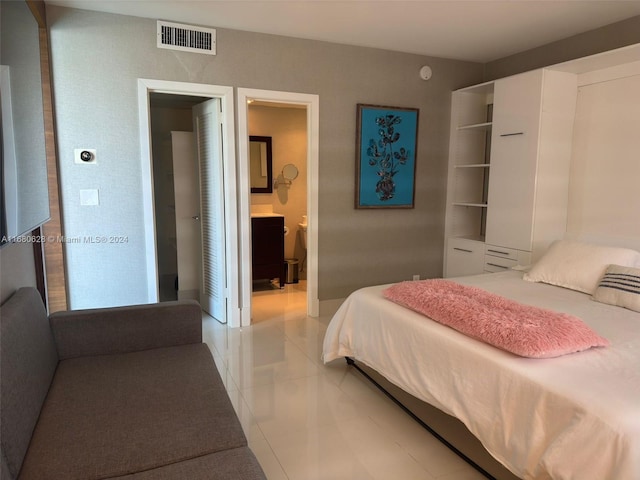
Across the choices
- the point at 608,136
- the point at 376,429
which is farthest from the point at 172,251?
the point at 608,136

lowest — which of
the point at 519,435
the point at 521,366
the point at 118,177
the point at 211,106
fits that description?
the point at 519,435

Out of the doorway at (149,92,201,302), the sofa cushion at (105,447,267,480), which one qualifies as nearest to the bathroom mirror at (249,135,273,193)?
the doorway at (149,92,201,302)

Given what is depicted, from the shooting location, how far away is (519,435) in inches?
67.2

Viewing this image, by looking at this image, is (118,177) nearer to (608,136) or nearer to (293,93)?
(293,93)

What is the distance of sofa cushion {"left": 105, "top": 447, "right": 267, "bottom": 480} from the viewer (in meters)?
1.33

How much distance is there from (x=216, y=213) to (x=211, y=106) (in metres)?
0.96

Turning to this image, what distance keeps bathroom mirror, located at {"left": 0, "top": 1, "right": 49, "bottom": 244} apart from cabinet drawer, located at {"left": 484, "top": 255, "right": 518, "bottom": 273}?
3.58 metres

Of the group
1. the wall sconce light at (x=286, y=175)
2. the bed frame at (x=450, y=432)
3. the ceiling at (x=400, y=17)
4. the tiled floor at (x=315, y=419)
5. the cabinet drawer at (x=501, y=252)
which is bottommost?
the tiled floor at (x=315, y=419)

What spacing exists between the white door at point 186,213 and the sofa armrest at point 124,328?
7.61ft

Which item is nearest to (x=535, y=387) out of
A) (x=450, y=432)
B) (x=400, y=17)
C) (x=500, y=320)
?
(x=500, y=320)

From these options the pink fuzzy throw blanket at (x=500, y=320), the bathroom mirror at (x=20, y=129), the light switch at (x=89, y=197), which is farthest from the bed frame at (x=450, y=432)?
the light switch at (x=89, y=197)

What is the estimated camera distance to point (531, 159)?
3736mm

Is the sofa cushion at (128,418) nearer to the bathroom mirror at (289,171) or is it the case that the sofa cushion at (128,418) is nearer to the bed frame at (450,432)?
Result: the bed frame at (450,432)

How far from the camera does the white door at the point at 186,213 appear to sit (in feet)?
15.0
